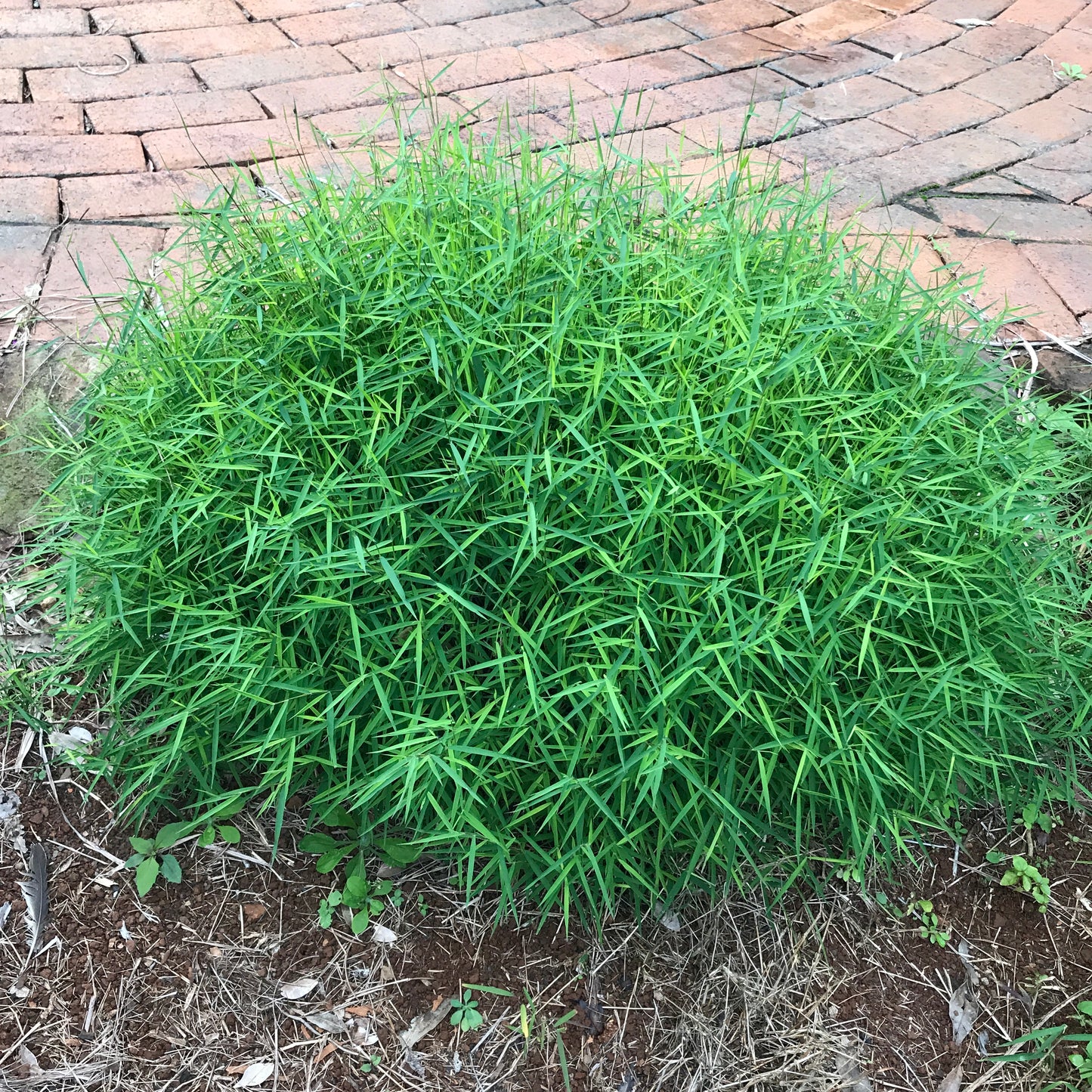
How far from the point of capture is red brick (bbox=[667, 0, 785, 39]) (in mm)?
4172

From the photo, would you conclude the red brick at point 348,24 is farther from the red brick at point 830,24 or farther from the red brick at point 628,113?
the red brick at point 830,24

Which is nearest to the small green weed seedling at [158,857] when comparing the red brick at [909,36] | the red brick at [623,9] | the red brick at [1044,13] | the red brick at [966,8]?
the red brick at [623,9]

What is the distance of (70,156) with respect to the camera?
3.26m

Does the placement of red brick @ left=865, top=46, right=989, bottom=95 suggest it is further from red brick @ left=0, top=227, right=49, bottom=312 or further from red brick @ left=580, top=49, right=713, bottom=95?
red brick @ left=0, top=227, right=49, bottom=312

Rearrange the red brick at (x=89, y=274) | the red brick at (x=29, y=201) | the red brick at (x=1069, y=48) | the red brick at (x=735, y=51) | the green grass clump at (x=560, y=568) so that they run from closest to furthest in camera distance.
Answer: the green grass clump at (x=560, y=568) < the red brick at (x=89, y=274) < the red brick at (x=29, y=201) < the red brick at (x=735, y=51) < the red brick at (x=1069, y=48)

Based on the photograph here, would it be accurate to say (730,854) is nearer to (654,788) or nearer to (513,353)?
(654,788)

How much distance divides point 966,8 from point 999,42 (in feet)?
1.20

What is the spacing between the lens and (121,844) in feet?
6.23

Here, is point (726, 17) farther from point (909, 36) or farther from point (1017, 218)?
point (1017, 218)

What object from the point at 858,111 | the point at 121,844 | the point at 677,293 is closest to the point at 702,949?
the point at 121,844

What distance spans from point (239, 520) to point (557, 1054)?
1087mm

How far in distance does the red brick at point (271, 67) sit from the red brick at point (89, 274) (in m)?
0.98

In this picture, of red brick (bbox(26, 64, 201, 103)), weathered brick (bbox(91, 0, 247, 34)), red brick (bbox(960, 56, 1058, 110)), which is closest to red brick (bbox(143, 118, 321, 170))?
red brick (bbox(26, 64, 201, 103))

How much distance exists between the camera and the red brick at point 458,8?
409 centimetres
